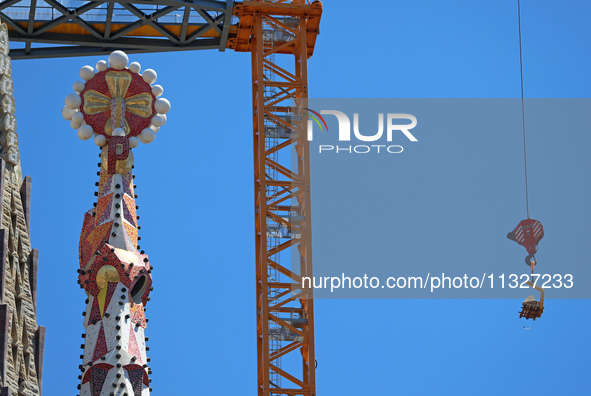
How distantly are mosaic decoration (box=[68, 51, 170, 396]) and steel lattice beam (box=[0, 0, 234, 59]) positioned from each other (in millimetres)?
13396

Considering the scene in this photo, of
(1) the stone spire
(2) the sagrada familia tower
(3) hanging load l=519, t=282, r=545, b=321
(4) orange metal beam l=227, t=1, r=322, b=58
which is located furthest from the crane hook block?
(4) orange metal beam l=227, t=1, r=322, b=58

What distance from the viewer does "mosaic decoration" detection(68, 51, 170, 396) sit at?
33.7 meters

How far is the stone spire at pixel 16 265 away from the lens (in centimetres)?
3828

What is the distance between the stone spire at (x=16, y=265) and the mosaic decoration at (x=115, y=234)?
12.1 ft

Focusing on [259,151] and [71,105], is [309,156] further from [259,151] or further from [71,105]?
[71,105]

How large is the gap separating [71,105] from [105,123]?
1.05 metres

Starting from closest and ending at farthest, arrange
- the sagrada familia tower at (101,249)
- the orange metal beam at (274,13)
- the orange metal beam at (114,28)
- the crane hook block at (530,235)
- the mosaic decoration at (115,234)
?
the mosaic decoration at (115,234), the sagrada familia tower at (101,249), the crane hook block at (530,235), the orange metal beam at (274,13), the orange metal beam at (114,28)

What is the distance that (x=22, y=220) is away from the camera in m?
41.4

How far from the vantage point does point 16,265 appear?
3991 cm

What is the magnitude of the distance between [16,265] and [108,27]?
1441 centimetres

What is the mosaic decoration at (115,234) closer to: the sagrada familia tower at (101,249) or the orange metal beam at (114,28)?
the sagrada familia tower at (101,249)

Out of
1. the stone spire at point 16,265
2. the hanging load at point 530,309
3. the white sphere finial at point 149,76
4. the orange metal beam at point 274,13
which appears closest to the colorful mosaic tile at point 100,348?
the stone spire at point 16,265

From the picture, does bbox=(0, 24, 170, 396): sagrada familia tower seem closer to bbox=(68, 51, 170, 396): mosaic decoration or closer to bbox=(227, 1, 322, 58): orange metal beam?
bbox=(68, 51, 170, 396): mosaic decoration

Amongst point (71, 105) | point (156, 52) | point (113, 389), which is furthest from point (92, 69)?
point (156, 52)
